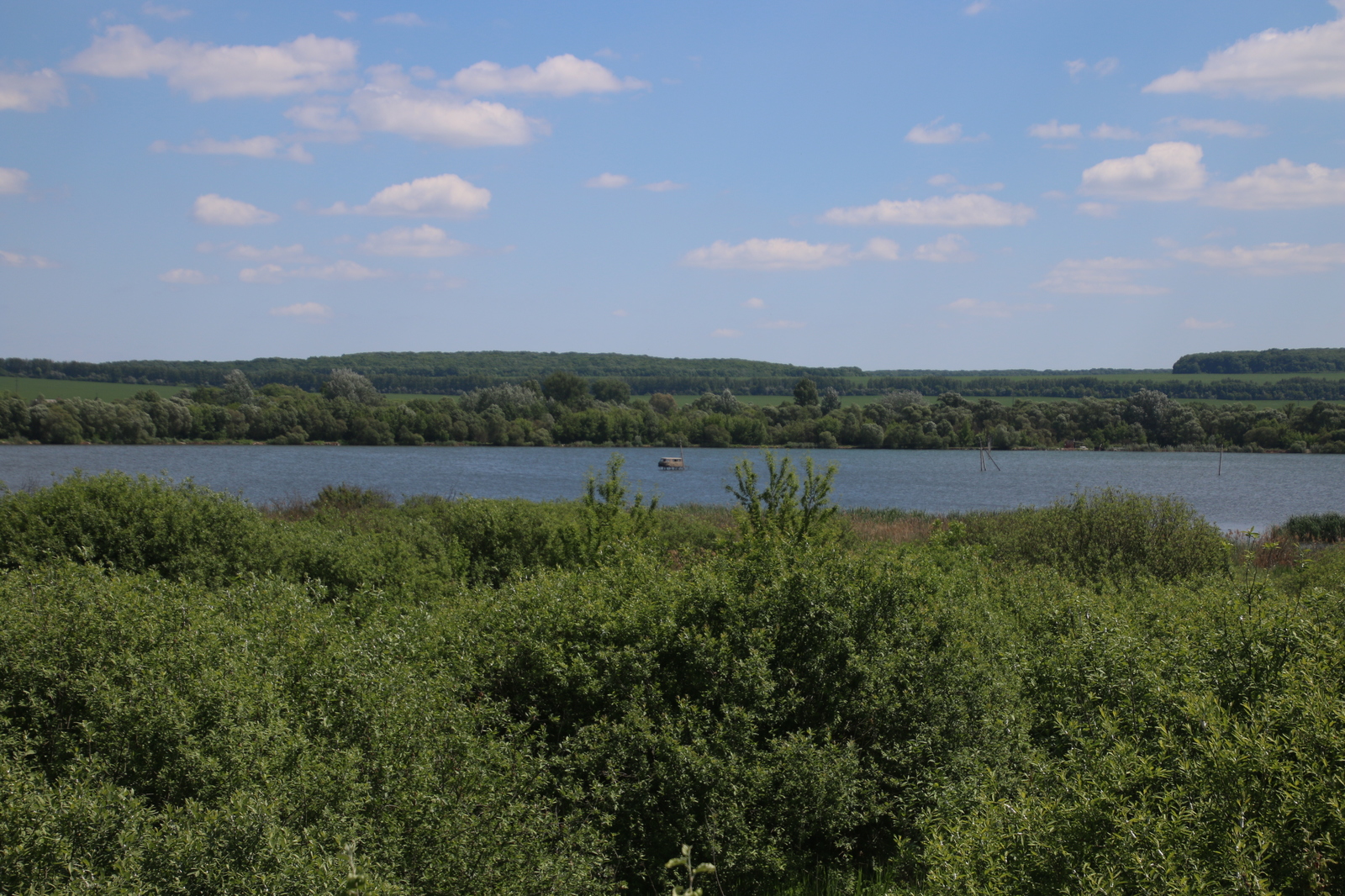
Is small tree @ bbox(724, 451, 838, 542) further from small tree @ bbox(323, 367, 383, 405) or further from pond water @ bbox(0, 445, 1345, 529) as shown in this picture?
small tree @ bbox(323, 367, 383, 405)

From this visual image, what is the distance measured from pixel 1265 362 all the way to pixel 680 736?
186 meters

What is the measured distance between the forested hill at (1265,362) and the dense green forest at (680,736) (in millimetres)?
173797

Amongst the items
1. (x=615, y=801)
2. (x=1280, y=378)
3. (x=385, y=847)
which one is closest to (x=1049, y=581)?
(x=615, y=801)

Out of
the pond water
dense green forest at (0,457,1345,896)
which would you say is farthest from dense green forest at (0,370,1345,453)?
dense green forest at (0,457,1345,896)

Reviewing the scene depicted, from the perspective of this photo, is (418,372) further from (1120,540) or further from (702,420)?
(1120,540)

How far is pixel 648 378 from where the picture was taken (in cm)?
18500

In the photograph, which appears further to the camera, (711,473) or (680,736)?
(711,473)

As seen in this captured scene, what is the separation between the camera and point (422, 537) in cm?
1719

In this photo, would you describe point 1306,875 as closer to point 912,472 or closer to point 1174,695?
point 1174,695

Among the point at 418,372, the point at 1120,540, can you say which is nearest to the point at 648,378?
the point at 418,372

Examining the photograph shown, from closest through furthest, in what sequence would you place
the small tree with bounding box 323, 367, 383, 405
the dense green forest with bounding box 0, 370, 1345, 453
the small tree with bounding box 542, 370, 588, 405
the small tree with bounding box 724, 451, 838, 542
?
the small tree with bounding box 724, 451, 838, 542 < the dense green forest with bounding box 0, 370, 1345, 453 < the small tree with bounding box 323, 367, 383, 405 < the small tree with bounding box 542, 370, 588, 405

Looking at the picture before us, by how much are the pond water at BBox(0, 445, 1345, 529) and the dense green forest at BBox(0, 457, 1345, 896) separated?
109 ft

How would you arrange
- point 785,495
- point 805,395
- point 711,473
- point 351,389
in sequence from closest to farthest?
point 785,495
point 711,473
point 351,389
point 805,395

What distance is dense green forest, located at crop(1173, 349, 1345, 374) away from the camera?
149 metres
